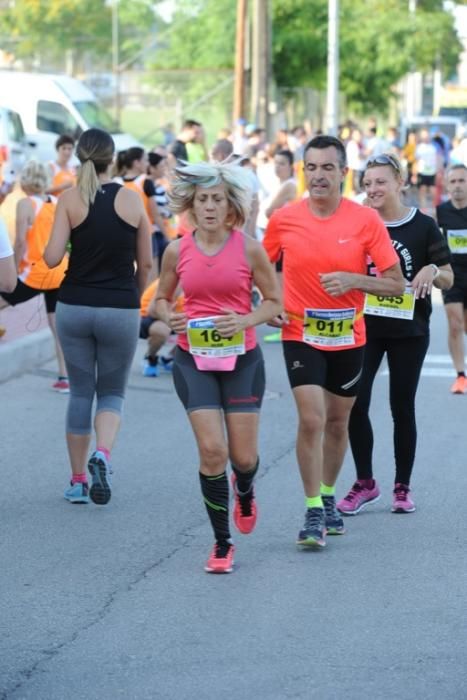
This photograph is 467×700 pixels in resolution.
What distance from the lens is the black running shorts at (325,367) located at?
22.0 feet

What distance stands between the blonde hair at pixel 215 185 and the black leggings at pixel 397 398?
4.93 ft

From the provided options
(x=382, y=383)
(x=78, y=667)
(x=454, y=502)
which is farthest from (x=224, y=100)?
(x=78, y=667)

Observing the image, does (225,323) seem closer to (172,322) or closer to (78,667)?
(172,322)

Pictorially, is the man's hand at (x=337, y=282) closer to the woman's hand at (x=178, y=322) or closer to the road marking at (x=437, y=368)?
the woman's hand at (x=178, y=322)

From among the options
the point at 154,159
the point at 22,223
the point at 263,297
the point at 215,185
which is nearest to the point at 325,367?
the point at 263,297

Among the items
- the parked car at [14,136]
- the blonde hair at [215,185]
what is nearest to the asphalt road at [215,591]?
the blonde hair at [215,185]

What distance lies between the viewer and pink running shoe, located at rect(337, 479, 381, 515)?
7.61 metres

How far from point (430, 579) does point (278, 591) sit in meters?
0.68

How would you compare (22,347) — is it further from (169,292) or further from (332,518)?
(169,292)

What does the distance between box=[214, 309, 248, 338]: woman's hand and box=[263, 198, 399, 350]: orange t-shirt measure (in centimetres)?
58

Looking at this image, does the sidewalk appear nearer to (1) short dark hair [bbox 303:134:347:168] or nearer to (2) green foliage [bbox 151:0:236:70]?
(1) short dark hair [bbox 303:134:347:168]

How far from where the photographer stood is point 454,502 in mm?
7906

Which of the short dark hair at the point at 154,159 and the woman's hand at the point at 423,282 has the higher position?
the short dark hair at the point at 154,159

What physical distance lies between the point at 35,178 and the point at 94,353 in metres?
3.67
